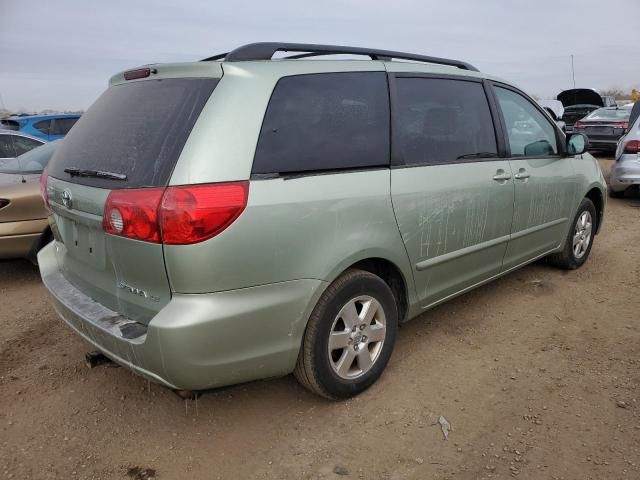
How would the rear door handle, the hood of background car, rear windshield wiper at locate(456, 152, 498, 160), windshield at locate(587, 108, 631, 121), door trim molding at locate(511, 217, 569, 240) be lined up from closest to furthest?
rear windshield wiper at locate(456, 152, 498, 160)
the rear door handle
door trim molding at locate(511, 217, 569, 240)
windshield at locate(587, 108, 631, 121)
the hood of background car

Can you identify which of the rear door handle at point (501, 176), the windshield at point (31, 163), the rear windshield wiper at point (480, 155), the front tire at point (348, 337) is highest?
the windshield at point (31, 163)

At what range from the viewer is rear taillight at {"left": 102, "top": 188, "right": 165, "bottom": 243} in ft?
6.67

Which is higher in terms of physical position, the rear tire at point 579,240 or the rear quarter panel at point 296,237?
the rear quarter panel at point 296,237

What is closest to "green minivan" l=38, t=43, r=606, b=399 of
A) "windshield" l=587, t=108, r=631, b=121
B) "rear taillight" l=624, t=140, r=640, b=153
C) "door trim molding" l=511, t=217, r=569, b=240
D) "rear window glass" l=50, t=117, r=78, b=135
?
"door trim molding" l=511, t=217, r=569, b=240

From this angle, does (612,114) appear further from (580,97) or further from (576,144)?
(576,144)

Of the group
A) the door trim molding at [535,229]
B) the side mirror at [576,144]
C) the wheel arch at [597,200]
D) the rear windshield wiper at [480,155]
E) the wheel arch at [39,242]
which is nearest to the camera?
the rear windshield wiper at [480,155]

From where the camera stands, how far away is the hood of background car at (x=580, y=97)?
1825 centimetres

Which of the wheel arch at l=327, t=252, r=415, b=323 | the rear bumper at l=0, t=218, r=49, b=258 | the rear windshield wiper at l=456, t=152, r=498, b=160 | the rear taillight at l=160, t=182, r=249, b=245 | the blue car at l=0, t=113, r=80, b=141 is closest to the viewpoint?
Answer: the rear taillight at l=160, t=182, r=249, b=245

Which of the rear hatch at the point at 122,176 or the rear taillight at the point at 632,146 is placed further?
the rear taillight at the point at 632,146

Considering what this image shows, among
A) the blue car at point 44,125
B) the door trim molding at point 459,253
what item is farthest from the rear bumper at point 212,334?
the blue car at point 44,125

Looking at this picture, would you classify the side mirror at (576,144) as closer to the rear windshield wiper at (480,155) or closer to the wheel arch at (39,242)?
the rear windshield wiper at (480,155)

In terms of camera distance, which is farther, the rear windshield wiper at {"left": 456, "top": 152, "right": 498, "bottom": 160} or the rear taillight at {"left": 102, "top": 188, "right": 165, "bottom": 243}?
the rear windshield wiper at {"left": 456, "top": 152, "right": 498, "bottom": 160}

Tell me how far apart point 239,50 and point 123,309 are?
1.29 m

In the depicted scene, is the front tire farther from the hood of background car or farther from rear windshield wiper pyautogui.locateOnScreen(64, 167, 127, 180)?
A: the hood of background car
